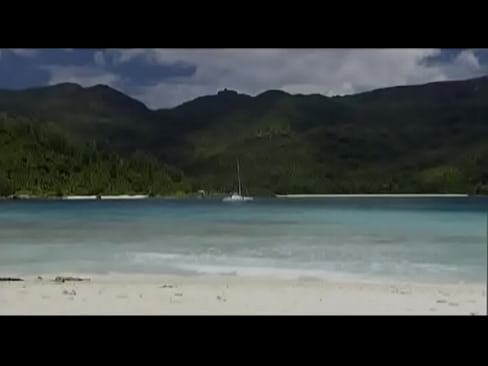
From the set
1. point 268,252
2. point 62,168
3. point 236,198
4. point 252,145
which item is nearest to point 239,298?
point 268,252

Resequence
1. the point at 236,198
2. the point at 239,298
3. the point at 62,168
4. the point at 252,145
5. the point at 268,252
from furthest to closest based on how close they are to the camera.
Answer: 1. the point at 252,145
2. the point at 62,168
3. the point at 236,198
4. the point at 268,252
5. the point at 239,298

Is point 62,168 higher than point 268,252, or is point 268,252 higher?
point 62,168

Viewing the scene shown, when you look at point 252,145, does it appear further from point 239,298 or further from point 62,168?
point 239,298

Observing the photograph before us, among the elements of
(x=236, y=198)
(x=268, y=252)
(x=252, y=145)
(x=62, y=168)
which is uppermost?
(x=252, y=145)

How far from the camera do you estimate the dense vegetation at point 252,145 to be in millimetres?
42406

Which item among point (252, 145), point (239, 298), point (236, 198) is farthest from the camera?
point (252, 145)

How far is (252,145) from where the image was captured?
56625 mm

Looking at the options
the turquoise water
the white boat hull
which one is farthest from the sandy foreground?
the white boat hull

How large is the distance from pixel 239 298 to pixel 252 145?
5184 centimetres

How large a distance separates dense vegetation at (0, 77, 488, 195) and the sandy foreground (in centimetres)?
2913

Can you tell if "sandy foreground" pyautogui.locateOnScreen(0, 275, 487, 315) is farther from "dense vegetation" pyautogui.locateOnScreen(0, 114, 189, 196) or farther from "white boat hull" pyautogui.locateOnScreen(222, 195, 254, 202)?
"dense vegetation" pyautogui.locateOnScreen(0, 114, 189, 196)

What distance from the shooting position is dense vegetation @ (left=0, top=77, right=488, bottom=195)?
4241cm

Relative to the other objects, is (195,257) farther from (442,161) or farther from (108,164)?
(442,161)
